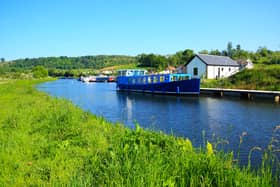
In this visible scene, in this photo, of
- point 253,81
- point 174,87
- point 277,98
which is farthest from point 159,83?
point 277,98

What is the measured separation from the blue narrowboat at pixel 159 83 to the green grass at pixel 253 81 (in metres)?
4.04

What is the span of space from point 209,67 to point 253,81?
27.0ft

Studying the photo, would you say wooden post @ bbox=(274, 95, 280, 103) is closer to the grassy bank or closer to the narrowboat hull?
the narrowboat hull

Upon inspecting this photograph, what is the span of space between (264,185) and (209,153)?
1047 mm

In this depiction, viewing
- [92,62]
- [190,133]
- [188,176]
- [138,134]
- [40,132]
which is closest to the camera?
[188,176]

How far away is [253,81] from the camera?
101 ft

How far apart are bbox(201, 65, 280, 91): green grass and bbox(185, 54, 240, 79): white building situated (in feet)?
11.5

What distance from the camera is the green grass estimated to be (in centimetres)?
2848

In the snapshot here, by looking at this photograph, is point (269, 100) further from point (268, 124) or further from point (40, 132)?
point (40, 132)

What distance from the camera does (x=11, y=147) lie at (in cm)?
595

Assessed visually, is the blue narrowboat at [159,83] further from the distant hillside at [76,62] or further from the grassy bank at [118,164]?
the distant hillside at [76,62]

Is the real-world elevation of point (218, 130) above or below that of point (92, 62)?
below

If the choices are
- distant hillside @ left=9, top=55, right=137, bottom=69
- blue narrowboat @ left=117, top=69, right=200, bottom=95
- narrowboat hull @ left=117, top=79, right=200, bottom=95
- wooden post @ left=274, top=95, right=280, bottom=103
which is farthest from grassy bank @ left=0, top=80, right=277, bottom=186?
distant hillside @ left=9, top=55, right=137, bottom=69

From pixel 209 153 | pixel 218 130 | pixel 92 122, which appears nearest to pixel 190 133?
pixel 218 130
